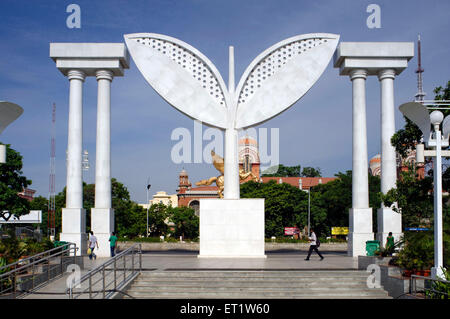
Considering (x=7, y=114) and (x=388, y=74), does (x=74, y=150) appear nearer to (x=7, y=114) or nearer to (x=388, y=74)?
(x=7, y=114)

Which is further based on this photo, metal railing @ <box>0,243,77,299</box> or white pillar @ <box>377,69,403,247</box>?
white pillar @ <box>377,69,403,247</box>

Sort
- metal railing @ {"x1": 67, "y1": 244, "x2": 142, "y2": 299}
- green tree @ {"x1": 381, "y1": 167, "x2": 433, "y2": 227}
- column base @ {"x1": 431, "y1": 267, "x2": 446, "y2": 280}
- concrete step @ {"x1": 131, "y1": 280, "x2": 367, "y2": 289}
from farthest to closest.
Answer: green tree @ {"x1": 381, "y1": 167, "x2": 433, "y2": 227}, concrete step @ {"x1": 131, "y1": 280, "x2": 367, "y2": 289}, metal railing @ {"x1": 67, "y1": 244, "x2": 142, "y2": 299}, column base @ {"x1": 431, "y1": 267, "x2": 446, "y2": 280}

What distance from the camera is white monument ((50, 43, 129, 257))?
2031 centimetres

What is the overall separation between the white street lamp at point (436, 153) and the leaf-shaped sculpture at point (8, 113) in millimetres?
7512

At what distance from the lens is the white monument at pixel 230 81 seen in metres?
19.0

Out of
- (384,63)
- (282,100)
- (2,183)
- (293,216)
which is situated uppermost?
(384,63)

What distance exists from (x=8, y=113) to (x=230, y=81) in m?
10.5

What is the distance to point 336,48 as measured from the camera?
21391 millimetres

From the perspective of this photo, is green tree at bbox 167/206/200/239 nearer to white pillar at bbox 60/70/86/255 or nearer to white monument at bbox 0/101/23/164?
white pillar at bbox 60/70/86/255

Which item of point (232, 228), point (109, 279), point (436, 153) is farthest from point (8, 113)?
point (232, 228)

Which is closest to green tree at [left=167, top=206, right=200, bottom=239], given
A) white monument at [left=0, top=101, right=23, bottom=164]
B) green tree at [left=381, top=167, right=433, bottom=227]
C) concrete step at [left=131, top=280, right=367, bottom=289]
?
green tree at [left=381, top=167, right=433, bottom=227]

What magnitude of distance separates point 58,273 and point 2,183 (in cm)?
1804
